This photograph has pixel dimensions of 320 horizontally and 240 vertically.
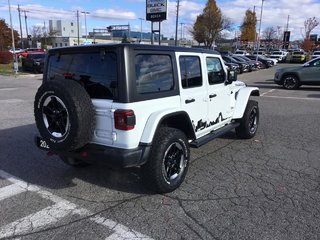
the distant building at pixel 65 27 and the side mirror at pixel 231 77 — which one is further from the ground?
the distant building at pixel 65 27

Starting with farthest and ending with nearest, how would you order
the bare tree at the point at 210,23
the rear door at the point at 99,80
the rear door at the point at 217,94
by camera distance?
the bare tree at the point at 210,23 < the rear door at the point at 217,94 < the rear door at the point at 99,80

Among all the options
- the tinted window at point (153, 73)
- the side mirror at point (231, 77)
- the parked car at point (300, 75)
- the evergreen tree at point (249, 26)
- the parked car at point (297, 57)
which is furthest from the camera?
the evergreen tree at point (249, 26)

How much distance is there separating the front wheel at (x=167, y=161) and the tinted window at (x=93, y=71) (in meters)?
0.82

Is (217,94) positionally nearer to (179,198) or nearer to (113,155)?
(179,198)

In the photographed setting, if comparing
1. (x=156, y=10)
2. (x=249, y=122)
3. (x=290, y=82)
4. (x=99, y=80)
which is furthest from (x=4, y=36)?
(x=99, y=80)

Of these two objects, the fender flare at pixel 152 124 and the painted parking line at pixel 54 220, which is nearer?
the painted parking line at pixel 54 220

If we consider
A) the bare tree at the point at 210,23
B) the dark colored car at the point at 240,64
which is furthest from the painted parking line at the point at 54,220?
the bare tree at the point at 210,23

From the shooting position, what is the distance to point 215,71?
5488 millimetres

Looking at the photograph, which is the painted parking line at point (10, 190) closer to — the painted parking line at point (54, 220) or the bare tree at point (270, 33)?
the painted parking line at point (54, 220)

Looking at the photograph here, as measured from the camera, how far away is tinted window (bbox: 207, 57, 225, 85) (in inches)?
208

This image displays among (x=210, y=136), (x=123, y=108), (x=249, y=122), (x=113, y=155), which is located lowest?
(x=249, y=122)

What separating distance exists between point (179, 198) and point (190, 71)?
1807 millimetres

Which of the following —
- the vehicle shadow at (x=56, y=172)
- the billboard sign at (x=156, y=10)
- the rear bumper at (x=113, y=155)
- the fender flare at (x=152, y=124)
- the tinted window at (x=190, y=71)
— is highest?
the billboard sign at (x=156, y=10)

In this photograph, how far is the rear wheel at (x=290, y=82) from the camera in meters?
16.4
